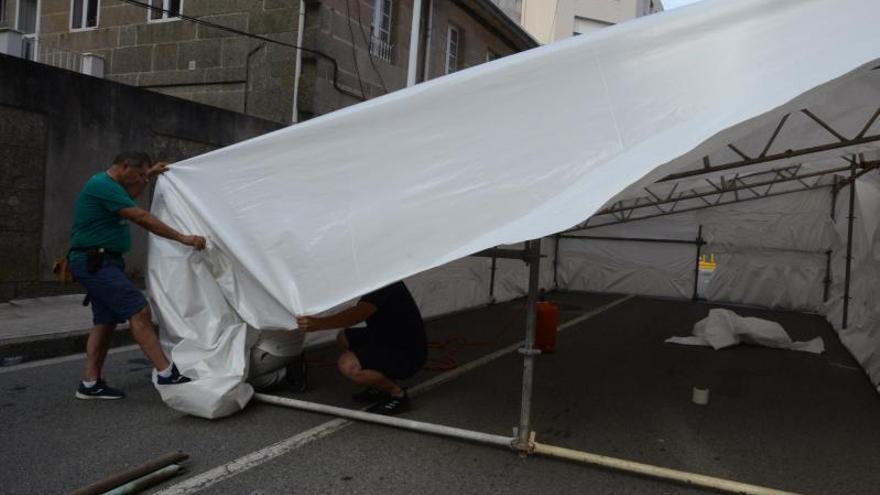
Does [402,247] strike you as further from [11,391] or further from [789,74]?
[11,391]

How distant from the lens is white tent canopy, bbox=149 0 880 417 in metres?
3.27

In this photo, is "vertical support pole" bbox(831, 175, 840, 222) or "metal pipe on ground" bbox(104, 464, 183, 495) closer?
"metal pipe on ground" bbox(104, 464, 183, 495)

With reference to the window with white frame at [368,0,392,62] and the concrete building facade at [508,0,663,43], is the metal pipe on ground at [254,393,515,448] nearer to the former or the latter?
the window with white frame at [368,0,392,62]

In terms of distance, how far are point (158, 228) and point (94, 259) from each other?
1.58 ft

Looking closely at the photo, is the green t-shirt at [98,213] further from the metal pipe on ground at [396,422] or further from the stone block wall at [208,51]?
the stone block wall at [208,51]

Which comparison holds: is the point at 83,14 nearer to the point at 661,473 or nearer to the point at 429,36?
the point at 429,36

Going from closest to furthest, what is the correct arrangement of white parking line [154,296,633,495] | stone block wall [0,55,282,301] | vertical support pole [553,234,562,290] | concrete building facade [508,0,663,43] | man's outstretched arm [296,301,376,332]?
1. white parking line [154,296,633,495]
2. man's outstretched arm [296,301,376,332]
3. stone block wall [0,55,282,301]
4. vertical support pole [553,234,562,290]
5. concrete building facade [508,0,663,43]

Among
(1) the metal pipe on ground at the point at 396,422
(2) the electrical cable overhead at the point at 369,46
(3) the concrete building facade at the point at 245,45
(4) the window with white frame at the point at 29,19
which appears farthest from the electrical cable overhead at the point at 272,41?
(1) the metal pipe on ground at the point at 396,422

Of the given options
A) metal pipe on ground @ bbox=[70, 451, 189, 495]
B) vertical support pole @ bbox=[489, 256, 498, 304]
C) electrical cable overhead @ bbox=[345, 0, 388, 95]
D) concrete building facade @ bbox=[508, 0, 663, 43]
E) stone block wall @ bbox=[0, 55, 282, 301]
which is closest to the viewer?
metal pipe on ground @ bbox=[70, 451, 189, 495]

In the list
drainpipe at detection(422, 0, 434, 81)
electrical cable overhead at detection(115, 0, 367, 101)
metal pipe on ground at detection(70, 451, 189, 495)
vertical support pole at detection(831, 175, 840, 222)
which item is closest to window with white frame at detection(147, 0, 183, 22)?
electrical cable overhead at detection(115, 0, 367, 101)

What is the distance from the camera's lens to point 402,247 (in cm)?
365

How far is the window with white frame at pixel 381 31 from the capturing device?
1303 centimetres

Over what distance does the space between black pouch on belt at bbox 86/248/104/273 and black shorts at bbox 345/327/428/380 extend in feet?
6.14

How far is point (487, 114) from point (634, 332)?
6.55 meters
